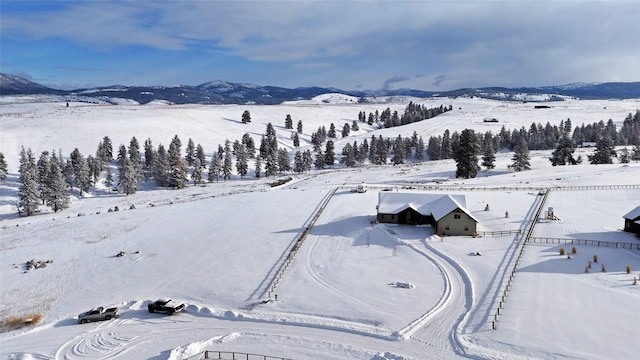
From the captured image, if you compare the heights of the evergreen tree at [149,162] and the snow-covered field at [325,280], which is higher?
the evergreen tree at [149,162]

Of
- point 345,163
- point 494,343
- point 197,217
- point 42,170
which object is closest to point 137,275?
point 197,217

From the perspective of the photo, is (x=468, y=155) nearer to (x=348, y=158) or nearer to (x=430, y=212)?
(x=430, y=212)

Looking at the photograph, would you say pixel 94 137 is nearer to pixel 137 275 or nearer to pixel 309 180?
pixel 309 180

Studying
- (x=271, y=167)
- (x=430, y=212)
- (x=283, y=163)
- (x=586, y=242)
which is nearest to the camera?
(x=586, y=242)

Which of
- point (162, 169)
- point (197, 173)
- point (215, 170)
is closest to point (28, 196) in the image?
point (162, 169)

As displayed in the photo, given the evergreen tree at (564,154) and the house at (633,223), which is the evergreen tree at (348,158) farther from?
the house at (633,223)

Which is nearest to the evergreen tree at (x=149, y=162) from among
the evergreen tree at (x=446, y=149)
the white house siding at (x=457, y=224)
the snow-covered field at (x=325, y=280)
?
the snow-covered field at (x=325, y=280)

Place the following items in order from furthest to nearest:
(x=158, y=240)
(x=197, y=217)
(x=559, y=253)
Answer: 1. (x=197, y=217)
2. (x=158, y=240)
3. (x=559, y=253)
